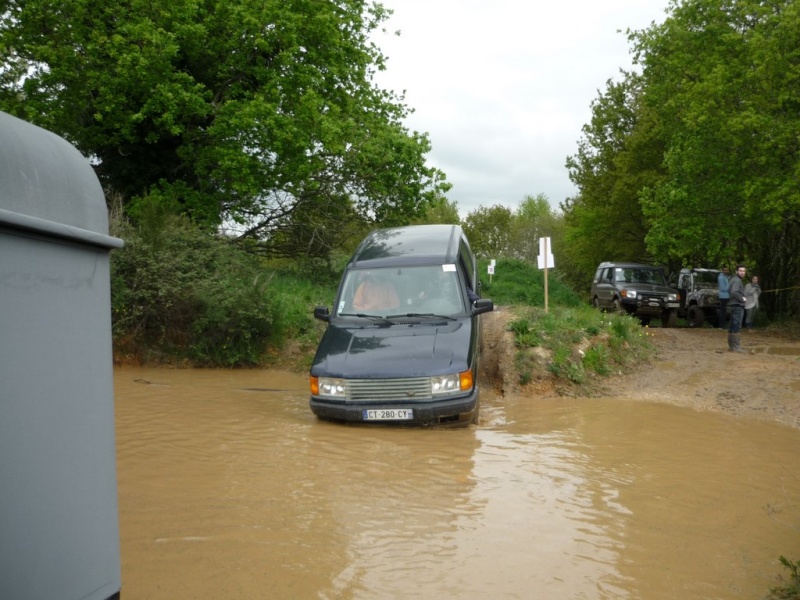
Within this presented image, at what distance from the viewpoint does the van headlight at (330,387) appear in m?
8.76

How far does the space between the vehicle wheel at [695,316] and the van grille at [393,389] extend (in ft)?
62.0

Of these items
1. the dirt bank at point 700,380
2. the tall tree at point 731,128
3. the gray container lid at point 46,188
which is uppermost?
the tall tree at point 731,128

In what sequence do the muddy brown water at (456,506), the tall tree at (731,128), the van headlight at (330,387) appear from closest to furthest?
the muddy brown water at (456,506) → the van headlight at (330,387) → the tall tree at (731,128)

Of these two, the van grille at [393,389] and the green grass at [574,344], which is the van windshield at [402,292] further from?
the green grass at [574,344]

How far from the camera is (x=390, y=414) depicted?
Result: 28.3 feet

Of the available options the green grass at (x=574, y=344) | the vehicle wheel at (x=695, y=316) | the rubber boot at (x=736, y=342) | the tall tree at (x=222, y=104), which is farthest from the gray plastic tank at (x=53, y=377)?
the vehicle wheel at (x=695, y=316)

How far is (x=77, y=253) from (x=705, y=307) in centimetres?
2534

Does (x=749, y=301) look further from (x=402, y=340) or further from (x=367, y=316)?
(x=402, y=340)

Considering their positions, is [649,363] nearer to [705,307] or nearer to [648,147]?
[705,307]

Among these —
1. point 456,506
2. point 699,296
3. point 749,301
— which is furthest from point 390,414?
point 699,296

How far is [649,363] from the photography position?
1376cm

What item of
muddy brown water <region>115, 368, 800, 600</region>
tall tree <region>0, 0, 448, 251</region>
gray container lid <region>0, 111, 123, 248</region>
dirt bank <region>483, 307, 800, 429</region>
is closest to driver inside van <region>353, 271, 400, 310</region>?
muddy brown water <region>115, 368, 800, 600</region>

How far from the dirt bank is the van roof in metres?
2.32

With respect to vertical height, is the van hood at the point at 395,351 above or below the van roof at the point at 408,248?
below
